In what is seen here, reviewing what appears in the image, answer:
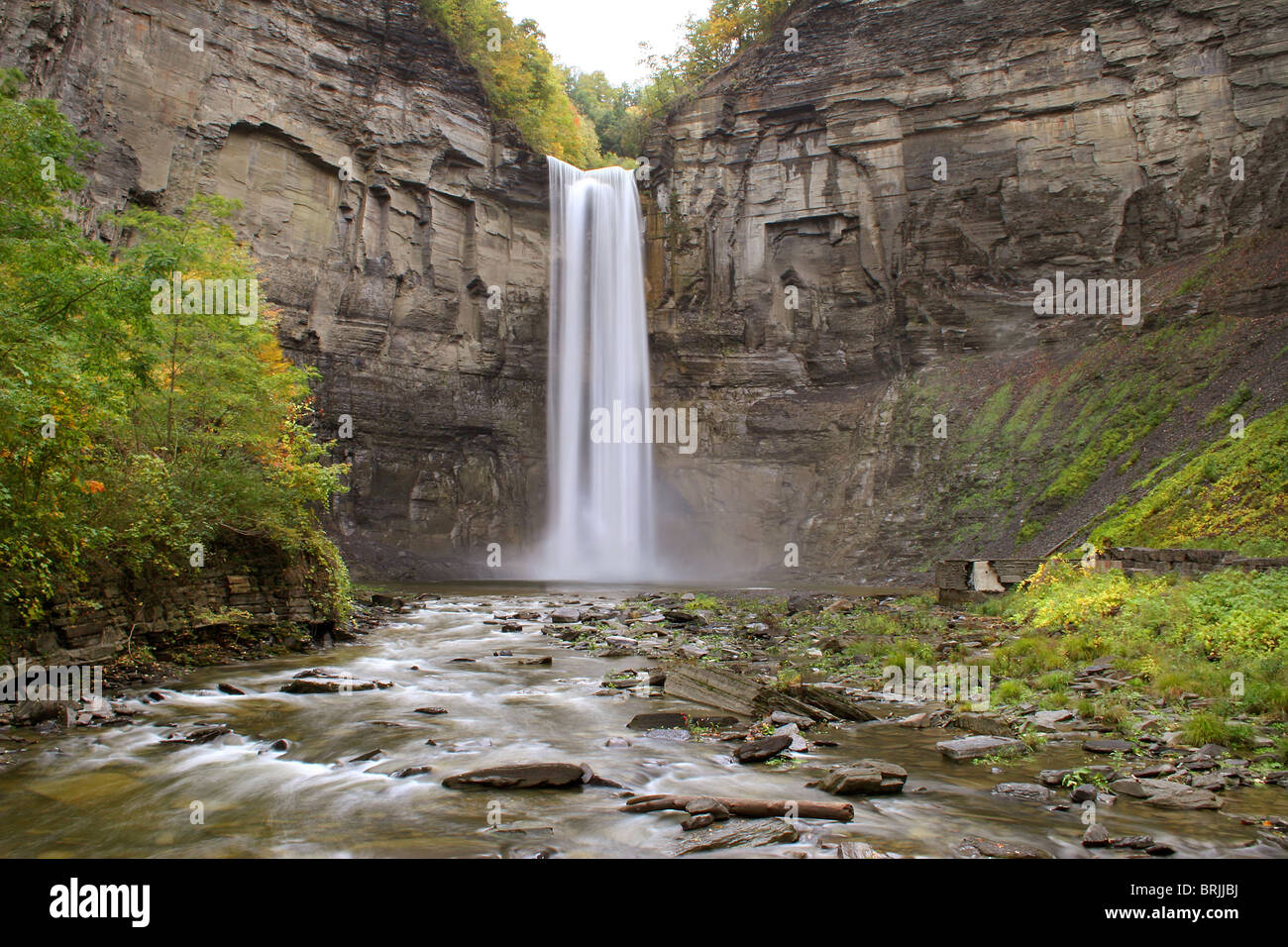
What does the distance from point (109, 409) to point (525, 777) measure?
6.19 metres

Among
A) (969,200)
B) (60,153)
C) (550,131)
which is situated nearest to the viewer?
(60,153)

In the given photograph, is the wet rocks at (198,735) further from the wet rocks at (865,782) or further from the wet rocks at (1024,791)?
the wet rocks at (1024,791)

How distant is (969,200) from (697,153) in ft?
46.8

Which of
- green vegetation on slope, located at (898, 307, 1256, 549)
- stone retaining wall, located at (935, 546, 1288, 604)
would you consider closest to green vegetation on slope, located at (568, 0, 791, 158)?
green vegetation on slope, located at (898, 307, 1256, 549)

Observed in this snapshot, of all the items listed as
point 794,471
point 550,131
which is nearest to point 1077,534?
point 794,471

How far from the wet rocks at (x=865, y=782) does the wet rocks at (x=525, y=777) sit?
1991mm

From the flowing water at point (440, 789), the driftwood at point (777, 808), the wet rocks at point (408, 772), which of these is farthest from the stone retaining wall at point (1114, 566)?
the wet rocks at point (408, 772)

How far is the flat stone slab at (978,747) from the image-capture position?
7074 mm

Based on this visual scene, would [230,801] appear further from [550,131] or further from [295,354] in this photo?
[550,131]

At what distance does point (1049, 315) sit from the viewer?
119 feet

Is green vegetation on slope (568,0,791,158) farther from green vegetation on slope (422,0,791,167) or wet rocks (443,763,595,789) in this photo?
wet rocks (443,763,595,789)

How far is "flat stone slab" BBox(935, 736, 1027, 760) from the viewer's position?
23.2ft

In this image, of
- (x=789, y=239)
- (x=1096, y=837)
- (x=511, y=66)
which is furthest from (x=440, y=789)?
(x=511, y=66)

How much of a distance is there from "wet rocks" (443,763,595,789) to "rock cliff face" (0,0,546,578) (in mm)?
30782
